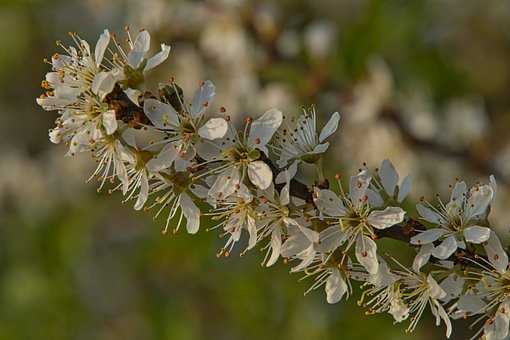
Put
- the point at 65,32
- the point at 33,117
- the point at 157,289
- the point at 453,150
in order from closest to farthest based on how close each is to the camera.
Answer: the point at 453,150, the point at 157,289, the point at 65,32, the point at 33,117

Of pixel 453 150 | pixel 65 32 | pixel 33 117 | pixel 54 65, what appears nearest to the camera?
pixel 54 65

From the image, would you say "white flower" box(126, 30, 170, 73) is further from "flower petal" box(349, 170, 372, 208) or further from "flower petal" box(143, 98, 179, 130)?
"flower petal" box(349, 170, 372, 208)

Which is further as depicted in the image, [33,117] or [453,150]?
[33,117]

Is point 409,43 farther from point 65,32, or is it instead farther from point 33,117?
point 33,117

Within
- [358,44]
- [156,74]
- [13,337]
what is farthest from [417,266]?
[13,337]

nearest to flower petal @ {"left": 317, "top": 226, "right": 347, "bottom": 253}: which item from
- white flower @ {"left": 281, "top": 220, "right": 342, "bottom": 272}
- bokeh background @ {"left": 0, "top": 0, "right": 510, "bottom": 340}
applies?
white flower @ {"left": 281, "top": 220, "right": 342, "bottom": 272}

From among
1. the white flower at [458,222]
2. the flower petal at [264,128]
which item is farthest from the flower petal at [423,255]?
the flower petal at [264,128]

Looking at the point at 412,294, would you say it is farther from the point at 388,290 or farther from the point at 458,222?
the point at 458,222
